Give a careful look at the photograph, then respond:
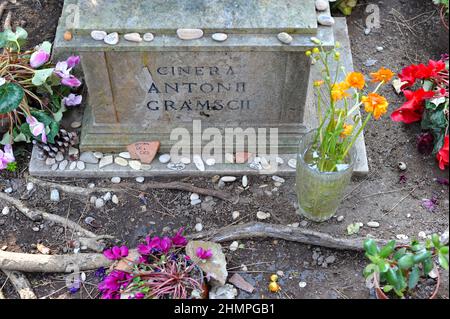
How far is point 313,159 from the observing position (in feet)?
10.3

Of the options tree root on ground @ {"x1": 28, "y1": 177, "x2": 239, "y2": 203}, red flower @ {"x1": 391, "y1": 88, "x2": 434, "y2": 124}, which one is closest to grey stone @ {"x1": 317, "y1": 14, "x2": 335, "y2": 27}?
red flower @ {"x1": 391, "y1": 88, "x2": 434, "y2": 124}

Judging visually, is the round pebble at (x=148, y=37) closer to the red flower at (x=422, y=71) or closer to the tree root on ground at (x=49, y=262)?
the tree root on ground at (x=49, y=262)

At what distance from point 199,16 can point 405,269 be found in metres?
1.61

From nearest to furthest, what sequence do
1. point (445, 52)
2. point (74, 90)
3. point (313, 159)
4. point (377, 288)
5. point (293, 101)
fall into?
point (377, 288), point (313, 159), point (293, 101), point (74, 90), point (445, 52)

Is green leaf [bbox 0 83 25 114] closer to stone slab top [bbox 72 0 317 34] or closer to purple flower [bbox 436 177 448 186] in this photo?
stone slab top [bbox 72 0 317 34]

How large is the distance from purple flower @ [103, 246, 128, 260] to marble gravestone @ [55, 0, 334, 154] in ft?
2.49

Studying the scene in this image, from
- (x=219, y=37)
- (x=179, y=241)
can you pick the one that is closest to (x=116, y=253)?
(x=179, y=241)

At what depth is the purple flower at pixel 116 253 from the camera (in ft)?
10.0

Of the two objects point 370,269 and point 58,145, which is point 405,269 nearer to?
point 370,269

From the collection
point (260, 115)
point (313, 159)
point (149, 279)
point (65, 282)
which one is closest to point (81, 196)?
point (65, 282)

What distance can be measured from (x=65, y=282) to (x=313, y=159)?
1463mm

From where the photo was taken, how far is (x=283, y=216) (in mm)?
3410

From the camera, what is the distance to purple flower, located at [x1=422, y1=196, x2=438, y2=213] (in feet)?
11.2
